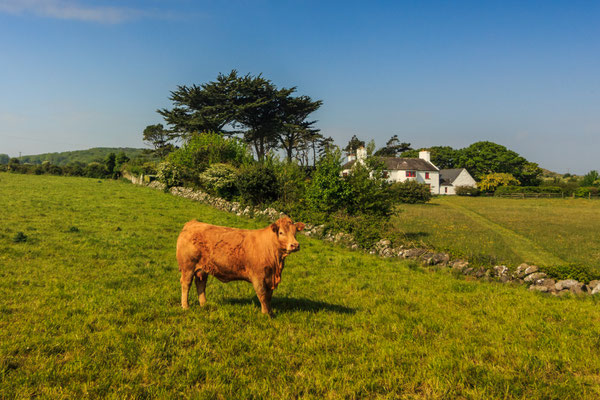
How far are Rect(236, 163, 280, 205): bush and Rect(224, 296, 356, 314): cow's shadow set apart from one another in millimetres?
15059

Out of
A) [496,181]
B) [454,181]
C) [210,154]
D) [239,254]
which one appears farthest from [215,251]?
[454,181]

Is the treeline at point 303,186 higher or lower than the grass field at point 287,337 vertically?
higher

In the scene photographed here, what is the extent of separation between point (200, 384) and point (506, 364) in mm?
4709

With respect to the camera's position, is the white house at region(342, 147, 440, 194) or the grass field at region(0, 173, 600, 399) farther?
the white house at region(342, 147, 440, 194)

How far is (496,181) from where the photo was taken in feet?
245

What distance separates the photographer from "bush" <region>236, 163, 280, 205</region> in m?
22.5

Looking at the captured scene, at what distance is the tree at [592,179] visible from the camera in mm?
79625

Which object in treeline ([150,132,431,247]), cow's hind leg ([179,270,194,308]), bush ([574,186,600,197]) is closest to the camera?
cow's hind leg ([179,270,194,308])

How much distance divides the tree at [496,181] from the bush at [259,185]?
228ft

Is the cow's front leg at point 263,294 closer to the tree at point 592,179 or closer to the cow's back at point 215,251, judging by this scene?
the cow's back at point 215,251

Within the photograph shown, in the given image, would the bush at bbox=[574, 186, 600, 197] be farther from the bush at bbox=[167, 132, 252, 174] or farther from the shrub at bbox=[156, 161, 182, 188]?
the shrub at bbox=[156, 161, 182, 188]

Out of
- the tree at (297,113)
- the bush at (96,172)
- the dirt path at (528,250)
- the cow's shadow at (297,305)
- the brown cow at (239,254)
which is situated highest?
the tree at (297,113)

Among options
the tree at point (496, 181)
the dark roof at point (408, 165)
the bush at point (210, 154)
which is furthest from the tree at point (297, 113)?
the tree at point (496, 181)

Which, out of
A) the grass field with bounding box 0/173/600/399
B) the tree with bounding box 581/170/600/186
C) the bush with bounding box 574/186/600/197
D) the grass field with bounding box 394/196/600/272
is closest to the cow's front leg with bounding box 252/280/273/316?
the grass field with bounding box 0/173/600/399
